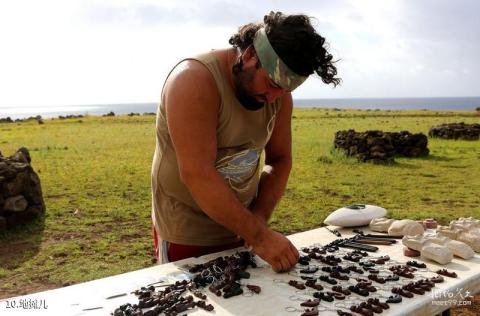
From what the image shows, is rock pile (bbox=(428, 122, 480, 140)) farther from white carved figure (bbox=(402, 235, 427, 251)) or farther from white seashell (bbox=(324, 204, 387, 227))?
white carved figure (bbox=(402, 235, 427, 251))

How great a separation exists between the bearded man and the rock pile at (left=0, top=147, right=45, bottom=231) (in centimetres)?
588

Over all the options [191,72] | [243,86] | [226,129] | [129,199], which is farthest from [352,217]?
[129,199]

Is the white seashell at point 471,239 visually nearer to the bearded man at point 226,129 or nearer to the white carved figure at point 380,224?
the white carved figure at point 380,224

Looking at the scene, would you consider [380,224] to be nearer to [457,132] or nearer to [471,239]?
[471,239]

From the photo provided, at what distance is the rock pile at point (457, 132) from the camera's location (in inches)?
859

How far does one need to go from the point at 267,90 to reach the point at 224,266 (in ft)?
3.67

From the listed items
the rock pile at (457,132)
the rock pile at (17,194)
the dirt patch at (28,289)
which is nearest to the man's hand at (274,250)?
the dirt patch at (28,289)

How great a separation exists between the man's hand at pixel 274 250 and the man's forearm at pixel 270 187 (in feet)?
1.65

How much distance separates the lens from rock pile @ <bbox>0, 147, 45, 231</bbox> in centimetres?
830

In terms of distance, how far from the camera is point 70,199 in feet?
35.4

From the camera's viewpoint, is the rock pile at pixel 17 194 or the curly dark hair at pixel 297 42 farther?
the rock pile at pixel 17 194

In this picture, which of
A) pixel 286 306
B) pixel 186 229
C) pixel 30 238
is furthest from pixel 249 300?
pixel 30 238

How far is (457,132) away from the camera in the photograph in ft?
72.5

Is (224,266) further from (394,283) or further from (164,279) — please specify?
(394,283)
